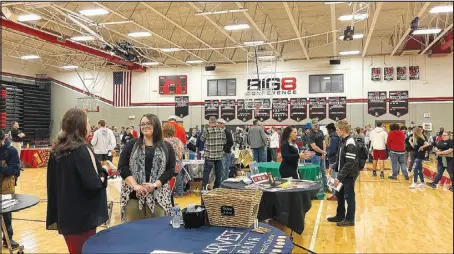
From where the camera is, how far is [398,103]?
14.9 meters

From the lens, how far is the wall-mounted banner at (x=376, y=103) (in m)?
14.8

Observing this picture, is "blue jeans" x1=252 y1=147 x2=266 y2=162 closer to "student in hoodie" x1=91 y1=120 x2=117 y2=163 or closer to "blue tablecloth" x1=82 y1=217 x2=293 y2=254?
"student in hoodie" x1=91 y1=120 x2=117 y2=163

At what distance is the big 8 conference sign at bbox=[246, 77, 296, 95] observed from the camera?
15594 millimetres

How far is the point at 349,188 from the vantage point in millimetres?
4652

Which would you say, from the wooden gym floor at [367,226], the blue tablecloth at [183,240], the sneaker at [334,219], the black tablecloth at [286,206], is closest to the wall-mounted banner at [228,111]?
the wooden gym floor at [367,226]

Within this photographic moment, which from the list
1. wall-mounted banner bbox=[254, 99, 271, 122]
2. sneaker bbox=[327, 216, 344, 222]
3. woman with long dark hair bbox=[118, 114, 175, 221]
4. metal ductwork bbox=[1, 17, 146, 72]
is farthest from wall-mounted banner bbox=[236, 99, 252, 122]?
woman with long dark hair bbox=[118, 114, 175, 221]

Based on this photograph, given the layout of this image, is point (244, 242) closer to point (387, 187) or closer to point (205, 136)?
point (205, 136)

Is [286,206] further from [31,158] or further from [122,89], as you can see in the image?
[122,89]

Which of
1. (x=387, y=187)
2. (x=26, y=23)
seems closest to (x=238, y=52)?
(x=26, y=23)

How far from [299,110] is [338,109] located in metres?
1.63

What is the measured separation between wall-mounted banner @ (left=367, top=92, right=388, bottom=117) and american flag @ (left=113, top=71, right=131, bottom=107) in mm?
11197

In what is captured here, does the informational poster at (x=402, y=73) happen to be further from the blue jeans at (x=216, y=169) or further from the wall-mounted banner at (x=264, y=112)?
the blue jeans at (x=216, y=169)

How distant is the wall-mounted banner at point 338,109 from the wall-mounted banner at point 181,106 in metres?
6.56

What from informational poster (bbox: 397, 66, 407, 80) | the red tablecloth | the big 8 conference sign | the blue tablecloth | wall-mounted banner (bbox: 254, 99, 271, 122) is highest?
informational poster (bbox: 397, 66, 407, 80)
